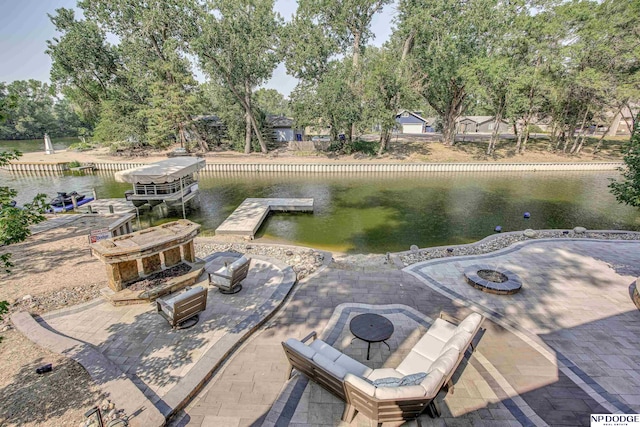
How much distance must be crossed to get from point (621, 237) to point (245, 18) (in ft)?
105

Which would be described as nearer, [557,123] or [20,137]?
[557,123]

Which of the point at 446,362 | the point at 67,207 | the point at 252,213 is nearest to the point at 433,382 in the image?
the point at 446,362

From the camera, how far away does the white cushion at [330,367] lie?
12.5 ft

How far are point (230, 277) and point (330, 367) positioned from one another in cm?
401

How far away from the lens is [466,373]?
497 cm

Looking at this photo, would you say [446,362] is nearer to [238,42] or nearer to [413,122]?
[238,42]

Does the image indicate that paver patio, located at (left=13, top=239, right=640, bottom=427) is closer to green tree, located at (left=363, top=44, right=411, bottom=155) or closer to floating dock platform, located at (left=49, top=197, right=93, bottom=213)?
floating dock platform, located at (left=49, top=197, right=93, bottom=213)

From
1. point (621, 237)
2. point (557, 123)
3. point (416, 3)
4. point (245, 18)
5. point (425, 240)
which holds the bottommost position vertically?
point (425, 240)

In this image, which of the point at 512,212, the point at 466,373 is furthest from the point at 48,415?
the point at 512,212

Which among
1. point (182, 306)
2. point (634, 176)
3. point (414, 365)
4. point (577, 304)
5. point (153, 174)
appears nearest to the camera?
point (414, 365)

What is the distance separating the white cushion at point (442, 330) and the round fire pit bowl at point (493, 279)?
9.42 feet

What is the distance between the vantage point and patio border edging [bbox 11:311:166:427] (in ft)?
13.5

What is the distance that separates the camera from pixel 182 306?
5.84 metres

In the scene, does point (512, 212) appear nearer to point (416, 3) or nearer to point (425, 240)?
point (425, 240)
